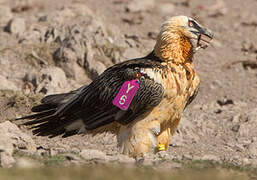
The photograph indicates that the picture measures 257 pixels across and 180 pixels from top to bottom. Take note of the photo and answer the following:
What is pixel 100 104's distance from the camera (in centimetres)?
916

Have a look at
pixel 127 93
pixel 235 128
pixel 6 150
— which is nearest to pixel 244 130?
pixel 235 128

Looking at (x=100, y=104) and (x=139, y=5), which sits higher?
(x=100, y=104)

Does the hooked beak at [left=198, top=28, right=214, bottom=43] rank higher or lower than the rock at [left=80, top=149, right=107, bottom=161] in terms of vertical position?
higher

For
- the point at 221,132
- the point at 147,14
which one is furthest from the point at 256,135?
the point at 147,14

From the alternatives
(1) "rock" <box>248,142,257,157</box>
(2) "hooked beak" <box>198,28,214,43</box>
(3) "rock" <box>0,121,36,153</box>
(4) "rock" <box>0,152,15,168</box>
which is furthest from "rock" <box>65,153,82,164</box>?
(1) "rock" <box>248,142,257,157</box>

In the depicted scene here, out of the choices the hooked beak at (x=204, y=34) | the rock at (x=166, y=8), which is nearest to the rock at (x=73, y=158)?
the hooked beak at (x=204, y=34)

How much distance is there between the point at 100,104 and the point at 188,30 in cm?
164

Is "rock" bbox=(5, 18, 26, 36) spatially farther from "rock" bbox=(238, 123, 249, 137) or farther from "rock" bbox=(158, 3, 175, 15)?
"rock" bbox=(238, 123, 249, 137)

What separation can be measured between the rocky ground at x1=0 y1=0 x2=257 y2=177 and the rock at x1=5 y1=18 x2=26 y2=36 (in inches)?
1.1

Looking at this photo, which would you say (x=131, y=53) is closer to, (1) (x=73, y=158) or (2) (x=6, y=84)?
(2) (x=6, y=84)

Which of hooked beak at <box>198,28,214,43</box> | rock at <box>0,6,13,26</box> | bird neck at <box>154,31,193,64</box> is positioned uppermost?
hooked beak at <box>198,28,214,43</box>

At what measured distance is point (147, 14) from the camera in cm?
2003

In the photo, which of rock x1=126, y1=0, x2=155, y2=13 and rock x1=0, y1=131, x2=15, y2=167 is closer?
rock x1=0, y1=131, x2=15, y2=167

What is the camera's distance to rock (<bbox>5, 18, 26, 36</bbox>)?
1593cm
